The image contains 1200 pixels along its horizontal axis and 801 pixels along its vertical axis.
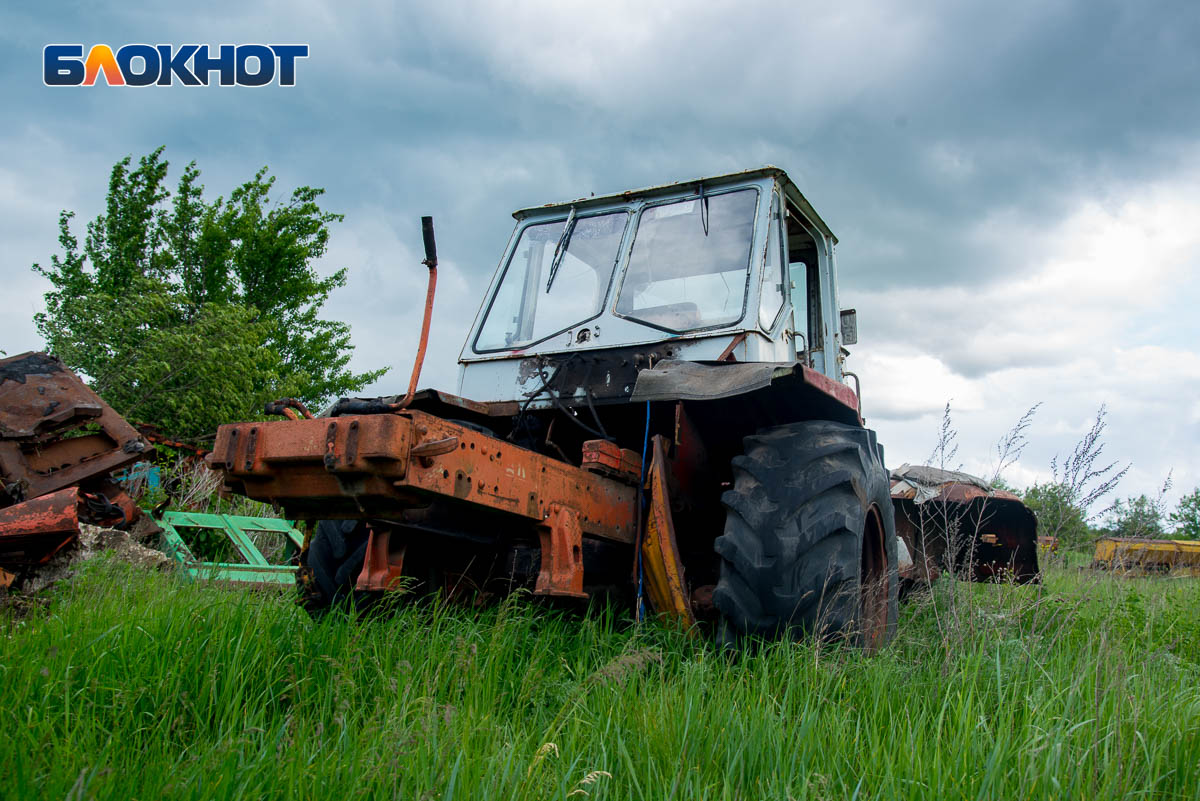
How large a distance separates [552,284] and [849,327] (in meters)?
2.07

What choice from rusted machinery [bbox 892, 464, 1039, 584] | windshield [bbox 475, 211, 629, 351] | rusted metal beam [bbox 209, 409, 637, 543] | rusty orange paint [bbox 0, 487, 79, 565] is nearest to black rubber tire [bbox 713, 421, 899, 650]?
rusted metal beam [bbox 209, 409, 637, 543]

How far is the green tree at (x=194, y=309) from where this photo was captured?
38.9 feet

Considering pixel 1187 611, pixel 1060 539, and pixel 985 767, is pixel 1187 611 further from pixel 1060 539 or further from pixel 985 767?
pixel 985 767

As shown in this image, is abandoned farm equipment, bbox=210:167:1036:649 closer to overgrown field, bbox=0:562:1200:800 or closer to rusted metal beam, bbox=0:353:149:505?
overgrown field, bbox=0:562:1200:800

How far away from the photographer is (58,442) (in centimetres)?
686

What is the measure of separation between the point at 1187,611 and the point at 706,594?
347 centimetres

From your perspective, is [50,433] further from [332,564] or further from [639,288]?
[639,288]

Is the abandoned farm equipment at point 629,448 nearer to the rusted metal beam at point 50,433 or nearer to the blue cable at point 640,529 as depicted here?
the blue cable at point 640,529

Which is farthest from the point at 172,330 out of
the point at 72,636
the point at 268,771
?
the point at 268,771

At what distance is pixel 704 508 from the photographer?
4.18m

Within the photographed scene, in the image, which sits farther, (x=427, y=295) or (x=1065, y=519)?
(x=1065, y=519)

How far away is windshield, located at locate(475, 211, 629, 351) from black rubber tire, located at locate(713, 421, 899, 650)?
1.45m

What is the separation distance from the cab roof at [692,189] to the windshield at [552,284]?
0.29 ft

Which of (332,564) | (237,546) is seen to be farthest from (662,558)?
(237,546)
